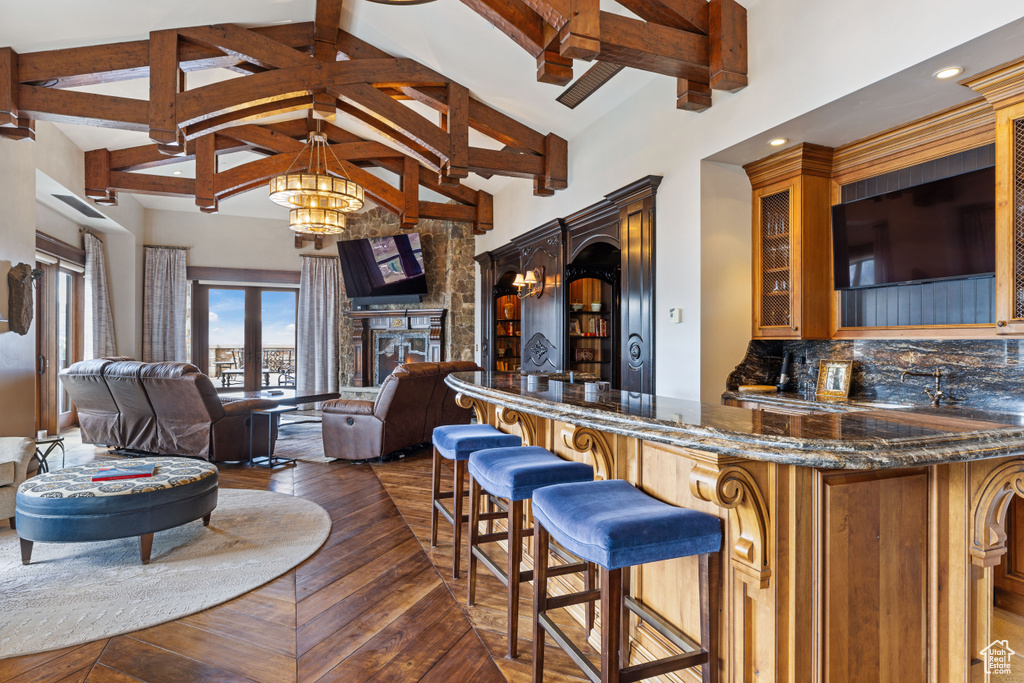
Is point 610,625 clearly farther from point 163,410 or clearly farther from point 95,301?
point 95,301

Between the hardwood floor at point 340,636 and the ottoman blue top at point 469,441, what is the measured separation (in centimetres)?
67

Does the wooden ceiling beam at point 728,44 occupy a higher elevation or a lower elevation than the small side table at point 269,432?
higher

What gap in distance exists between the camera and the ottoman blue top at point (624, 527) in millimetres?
1408

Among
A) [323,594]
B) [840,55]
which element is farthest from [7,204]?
[840,55]

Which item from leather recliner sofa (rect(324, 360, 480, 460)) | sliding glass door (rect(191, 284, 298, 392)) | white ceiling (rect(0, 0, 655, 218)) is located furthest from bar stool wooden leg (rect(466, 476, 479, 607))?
sliding glass door (rect(191, 284, 298, 392))

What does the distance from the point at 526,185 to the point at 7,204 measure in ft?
17.2

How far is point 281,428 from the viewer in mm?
7492

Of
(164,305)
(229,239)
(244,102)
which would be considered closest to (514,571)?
(244,102)

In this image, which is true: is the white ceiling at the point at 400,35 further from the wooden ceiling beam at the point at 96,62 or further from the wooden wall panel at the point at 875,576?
the wooden wall panel at the point at 875,576

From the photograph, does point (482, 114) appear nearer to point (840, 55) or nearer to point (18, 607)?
point (840, 55)

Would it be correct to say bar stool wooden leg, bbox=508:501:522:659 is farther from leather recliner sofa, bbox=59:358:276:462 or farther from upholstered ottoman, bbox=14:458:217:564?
leather recliner sofa, bbox=59:358:276:462

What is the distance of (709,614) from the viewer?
1523mm

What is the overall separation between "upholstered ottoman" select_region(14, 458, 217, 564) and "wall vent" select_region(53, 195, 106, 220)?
481cm

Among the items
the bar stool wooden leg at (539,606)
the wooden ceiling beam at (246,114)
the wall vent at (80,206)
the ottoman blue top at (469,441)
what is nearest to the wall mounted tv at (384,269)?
the wall vent at (80,206)
